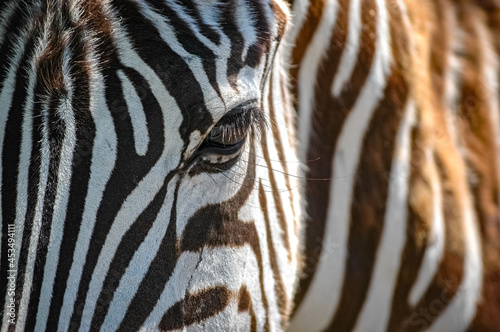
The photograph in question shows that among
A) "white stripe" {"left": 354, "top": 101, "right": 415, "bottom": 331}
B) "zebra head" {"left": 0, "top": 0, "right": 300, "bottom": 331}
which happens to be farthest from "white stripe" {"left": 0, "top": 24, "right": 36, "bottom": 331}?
"white stripe" {"left": 354, "top": 101, "right": 415, "bottom": 331}

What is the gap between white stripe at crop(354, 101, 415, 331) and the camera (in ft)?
7.95

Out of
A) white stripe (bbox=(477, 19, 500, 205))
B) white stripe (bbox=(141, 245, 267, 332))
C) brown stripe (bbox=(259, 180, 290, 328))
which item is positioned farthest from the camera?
white stripe (bbox=(477, 19, 500, 205))

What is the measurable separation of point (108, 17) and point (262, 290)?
1.02m

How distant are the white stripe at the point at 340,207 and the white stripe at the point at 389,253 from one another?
151 mm

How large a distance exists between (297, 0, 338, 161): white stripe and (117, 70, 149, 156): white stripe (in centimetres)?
105

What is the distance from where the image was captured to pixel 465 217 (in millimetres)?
2484

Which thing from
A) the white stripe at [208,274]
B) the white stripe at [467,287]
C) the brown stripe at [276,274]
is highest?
the white stripe at [208,274]

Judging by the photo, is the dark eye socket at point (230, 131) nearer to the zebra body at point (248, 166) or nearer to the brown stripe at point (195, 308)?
the zebra body at point (248, 166)

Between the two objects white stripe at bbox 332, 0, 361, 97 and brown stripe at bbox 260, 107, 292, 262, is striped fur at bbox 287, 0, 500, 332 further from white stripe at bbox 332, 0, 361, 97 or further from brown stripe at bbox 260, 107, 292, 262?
brown stripe at bbox 260, 107, 292, 262

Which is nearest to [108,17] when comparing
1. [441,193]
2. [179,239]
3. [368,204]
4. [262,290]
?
[179,239]

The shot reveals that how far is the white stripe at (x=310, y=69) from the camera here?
239 centimetres

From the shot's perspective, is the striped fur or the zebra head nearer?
the zebra head

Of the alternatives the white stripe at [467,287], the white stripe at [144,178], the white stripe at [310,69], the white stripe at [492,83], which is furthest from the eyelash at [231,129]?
the white stripe at [492,83]

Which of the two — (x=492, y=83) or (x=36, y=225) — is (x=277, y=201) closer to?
(x=36, y=225)
